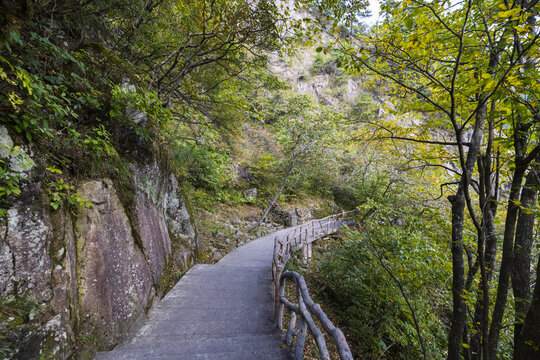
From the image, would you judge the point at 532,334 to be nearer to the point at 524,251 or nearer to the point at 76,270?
the point at 524,251

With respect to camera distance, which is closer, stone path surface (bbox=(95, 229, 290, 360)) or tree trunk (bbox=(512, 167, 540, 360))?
tree trunk (bbox=(512, 167, 540, 360))

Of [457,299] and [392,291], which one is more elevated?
[457,299]

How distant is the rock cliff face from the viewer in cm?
204

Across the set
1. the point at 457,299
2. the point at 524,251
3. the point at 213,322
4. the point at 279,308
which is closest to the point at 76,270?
the point at 213,322

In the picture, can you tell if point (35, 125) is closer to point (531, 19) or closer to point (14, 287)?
point (14, 287)

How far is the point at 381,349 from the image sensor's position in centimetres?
546

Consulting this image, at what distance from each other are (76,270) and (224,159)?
512 centimetres

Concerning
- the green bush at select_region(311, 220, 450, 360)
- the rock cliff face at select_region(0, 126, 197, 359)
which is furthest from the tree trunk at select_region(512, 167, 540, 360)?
the rock cliff face at select_region(0, 126, 197, 359)

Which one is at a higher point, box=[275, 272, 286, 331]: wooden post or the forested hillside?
the forested hillside

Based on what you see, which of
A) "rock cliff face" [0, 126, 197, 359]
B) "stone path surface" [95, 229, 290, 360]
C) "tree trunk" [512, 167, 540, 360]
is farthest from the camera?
"stone path surface" [95, 229, 290, 360]

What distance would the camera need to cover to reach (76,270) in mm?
2703

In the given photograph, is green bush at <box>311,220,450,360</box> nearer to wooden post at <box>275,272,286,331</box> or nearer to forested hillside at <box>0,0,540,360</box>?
forested hillside at <box>0,0,540,360</box>

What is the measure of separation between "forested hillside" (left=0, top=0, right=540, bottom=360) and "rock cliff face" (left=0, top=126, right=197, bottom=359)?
0.06 feet

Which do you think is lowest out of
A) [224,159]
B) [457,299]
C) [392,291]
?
[392,291]
